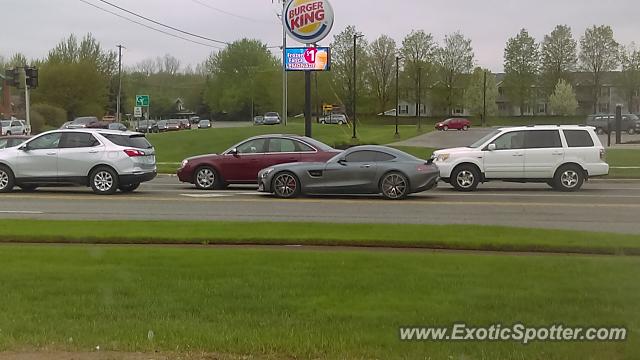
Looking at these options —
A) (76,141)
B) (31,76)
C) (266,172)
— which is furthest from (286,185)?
(31,76)

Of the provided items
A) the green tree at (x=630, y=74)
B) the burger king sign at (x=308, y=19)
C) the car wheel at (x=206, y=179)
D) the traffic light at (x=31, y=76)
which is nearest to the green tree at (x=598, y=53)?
the green tree at (x=630, y=74)

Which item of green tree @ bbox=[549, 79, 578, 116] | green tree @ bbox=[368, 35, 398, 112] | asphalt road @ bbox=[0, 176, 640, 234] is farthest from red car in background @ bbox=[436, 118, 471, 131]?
asphalt road @ bbox=[0, 176, 640, 234]

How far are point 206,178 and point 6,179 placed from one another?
16.8 feet

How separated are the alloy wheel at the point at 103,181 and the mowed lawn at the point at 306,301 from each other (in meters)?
9.34

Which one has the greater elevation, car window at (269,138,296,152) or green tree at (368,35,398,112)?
green tree at (368,35,398,112)

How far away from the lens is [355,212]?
46.1ft

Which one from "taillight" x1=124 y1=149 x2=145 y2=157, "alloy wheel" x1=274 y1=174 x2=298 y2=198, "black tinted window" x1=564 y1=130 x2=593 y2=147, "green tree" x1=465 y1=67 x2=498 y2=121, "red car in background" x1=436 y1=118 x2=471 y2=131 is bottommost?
"alloy wheel" x1=274 y1=174 x2=298 y2=198

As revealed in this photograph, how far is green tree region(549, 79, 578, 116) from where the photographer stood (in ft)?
298

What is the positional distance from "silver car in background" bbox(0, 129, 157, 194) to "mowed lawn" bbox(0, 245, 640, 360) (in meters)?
9.36

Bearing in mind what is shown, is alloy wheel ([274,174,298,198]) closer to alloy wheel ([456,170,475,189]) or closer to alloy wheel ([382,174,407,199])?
alloy wheel ([382,174,407,199])

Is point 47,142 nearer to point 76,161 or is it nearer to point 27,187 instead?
point 76,161

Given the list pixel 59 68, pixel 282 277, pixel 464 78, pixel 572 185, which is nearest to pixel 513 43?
pixel 464 78

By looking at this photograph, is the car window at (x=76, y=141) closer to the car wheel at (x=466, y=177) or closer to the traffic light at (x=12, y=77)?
the car wheel at (x=466, y=177)

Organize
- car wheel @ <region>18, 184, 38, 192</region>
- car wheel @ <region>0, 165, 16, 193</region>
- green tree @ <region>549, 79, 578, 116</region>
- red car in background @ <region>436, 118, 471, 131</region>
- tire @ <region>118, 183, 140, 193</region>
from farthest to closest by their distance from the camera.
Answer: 1. green tree @ <region>549, 79, 578, 116</region>
2. red car in background @ <region>436, 118, 471, 131</region>
3. tire @ <region>118, 183, 140, 193</region>
4. car wheel @ <region>18, 184, 38, 192</region>
5. car wheel @ <region>0, 165, 16, 193</region>
